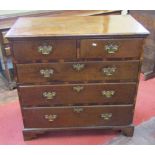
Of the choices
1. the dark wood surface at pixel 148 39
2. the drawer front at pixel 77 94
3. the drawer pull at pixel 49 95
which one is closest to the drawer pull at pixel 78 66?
the drawer front at pixel 77 94

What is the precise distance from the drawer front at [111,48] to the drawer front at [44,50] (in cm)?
8

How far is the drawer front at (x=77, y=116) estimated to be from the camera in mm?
1640

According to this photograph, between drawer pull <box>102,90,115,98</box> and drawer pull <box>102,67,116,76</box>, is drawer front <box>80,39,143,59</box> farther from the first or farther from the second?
drawer pull <box>102,90,115,98</box>

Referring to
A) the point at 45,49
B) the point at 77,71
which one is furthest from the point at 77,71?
the point at 45,49

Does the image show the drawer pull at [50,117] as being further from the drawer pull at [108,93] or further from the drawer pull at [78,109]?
the drawer pull at [108,93]

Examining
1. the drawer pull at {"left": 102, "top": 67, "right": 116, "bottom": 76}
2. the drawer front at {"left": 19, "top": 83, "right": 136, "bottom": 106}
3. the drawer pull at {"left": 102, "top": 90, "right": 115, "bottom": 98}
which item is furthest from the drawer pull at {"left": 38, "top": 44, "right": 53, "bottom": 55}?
the drawer pull at {"left": 102, "top": 90, "right": 115, "bottom": 98}

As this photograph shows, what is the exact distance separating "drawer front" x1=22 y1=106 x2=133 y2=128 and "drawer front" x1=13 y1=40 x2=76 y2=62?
1.41 feet

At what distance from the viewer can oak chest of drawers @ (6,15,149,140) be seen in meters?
1.35

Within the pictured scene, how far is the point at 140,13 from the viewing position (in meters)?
Answer: 2.47

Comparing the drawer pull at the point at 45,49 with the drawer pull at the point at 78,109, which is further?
the drawer pull at the point at 78,109

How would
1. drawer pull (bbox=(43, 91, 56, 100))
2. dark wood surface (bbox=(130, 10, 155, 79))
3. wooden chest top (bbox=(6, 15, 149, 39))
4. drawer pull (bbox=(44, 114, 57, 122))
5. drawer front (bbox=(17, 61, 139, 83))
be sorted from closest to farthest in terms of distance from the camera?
wooden chest top (bbox=(6, 15, 149, 39)), drawer front (bbox=(17, 61, 139, 83)), drawer pull (bbox=(43, 91, 56, 100)), drawer pull (bbox=(44, 114, 57, 122)), dark wood surface (bbox=(130, 10, 155, 79))

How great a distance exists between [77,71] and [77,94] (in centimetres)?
20
